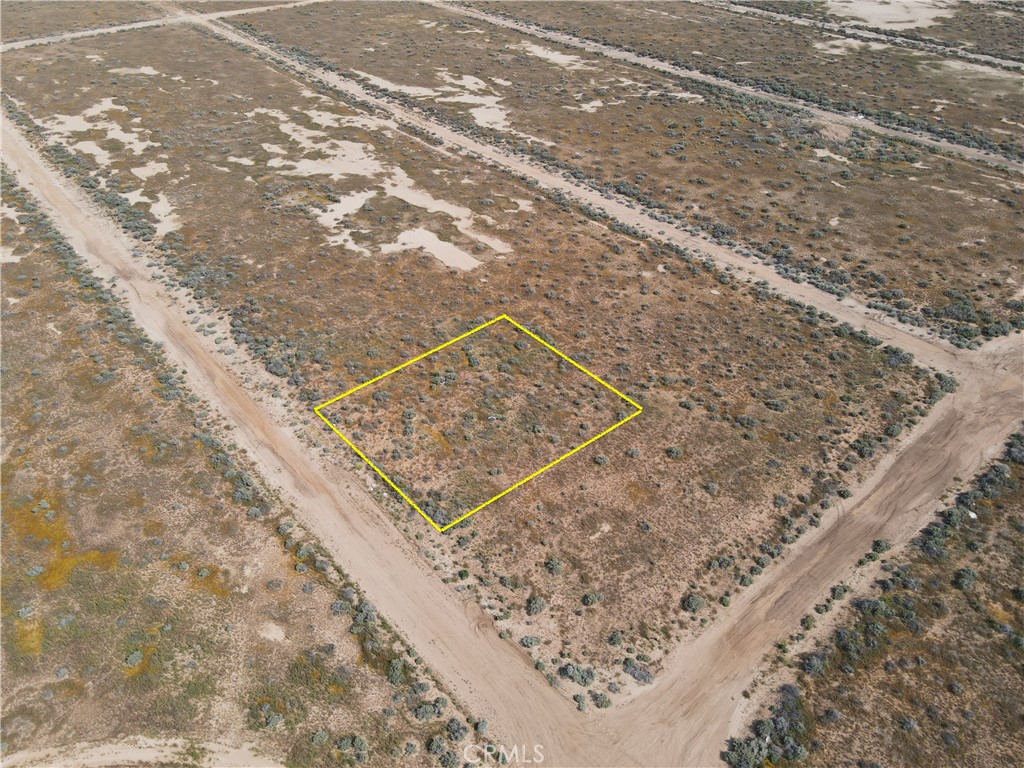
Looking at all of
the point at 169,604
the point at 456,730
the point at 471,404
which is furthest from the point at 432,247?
the point at 456,730

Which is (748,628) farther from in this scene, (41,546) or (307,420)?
(41,546)

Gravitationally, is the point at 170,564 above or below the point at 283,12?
below

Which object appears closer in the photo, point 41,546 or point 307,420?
point 41,546

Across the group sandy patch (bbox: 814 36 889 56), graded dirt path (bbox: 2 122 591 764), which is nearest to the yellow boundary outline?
graded dirt path (bbox: 2 122 591 764)

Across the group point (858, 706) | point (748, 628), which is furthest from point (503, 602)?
point (858, 706)

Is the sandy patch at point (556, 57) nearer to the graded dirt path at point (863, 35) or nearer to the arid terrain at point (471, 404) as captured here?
the arid terrain at point (471, 404)

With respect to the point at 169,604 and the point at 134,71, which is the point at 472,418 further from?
the point at 134,71

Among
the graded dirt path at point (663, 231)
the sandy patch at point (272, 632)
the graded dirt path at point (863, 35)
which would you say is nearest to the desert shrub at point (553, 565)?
the sandy patch at point (272, 632)
